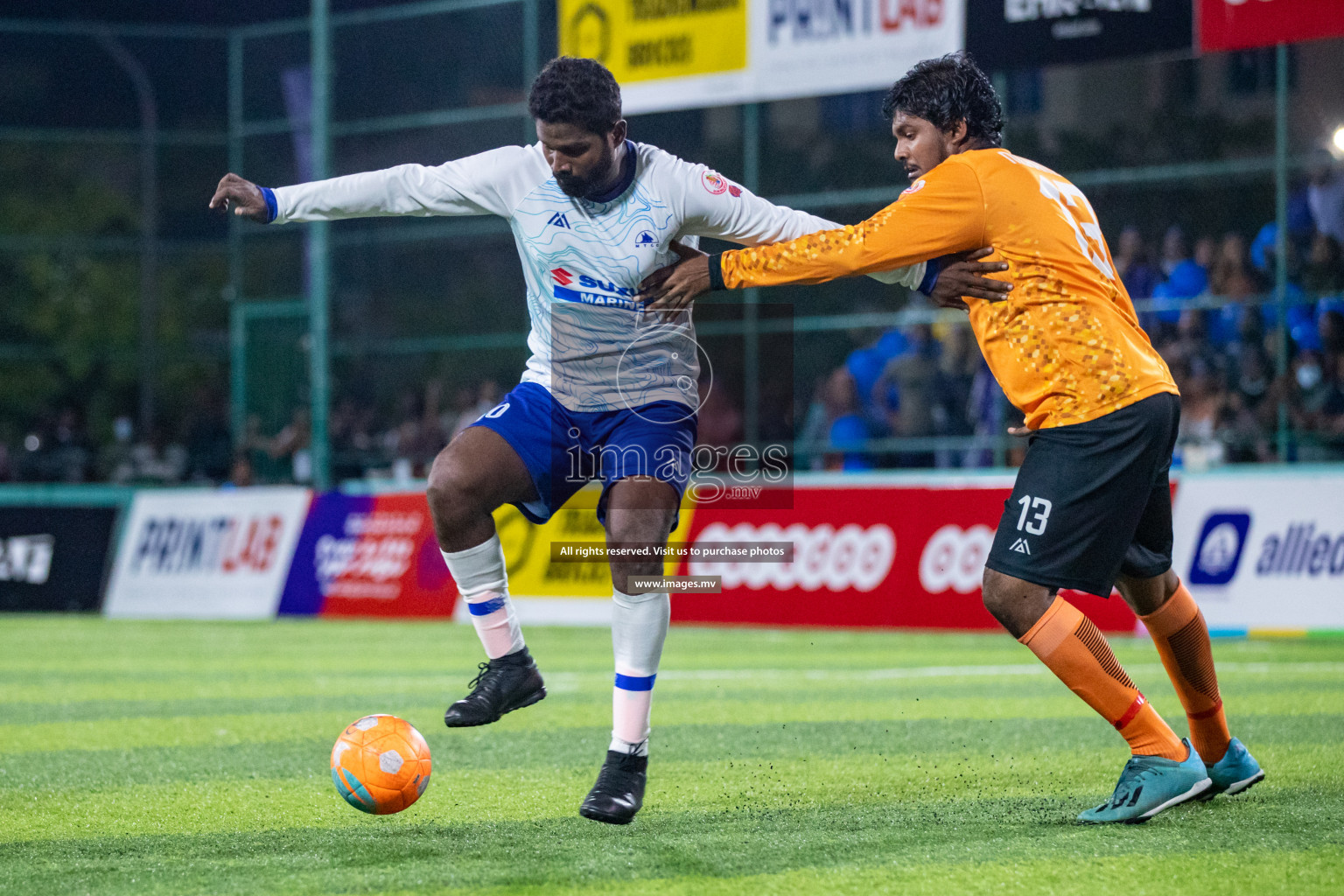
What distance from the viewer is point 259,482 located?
71.6 feet

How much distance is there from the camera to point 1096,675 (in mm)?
5012

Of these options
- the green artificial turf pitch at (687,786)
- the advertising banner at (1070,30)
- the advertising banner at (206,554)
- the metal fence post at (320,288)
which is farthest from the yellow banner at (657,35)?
the green artificial turf pitch at (687,786)

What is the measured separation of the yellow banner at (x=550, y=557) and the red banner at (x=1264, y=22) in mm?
5938

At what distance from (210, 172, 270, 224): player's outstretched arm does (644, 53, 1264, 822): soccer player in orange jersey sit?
1.60 meters

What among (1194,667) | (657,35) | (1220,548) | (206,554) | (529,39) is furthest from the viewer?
(529,39)

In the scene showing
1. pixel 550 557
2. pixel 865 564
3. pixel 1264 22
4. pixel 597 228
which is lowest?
pixel 550 557

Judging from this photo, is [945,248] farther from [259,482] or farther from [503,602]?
[259,482]

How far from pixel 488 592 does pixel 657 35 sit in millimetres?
12007

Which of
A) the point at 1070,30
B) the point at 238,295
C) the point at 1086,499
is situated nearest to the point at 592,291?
the point at 1086,499

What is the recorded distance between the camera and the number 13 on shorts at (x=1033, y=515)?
4895 mm

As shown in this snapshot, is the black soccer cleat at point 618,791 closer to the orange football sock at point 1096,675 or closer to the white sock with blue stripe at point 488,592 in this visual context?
the white sock with blue stripe at point 488,592

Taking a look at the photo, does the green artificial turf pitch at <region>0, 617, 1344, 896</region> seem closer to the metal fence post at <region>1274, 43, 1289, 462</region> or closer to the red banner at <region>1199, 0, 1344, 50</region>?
the metal fence post at <region>1274, 43, 1289, 462</region>

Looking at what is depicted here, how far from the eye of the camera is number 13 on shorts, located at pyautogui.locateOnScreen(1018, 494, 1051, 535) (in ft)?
16.1

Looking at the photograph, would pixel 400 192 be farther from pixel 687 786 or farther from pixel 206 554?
pixel 206 554
